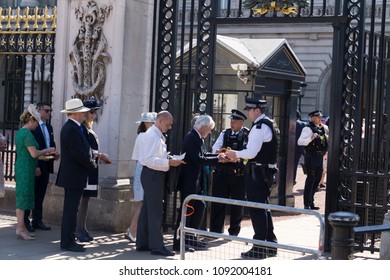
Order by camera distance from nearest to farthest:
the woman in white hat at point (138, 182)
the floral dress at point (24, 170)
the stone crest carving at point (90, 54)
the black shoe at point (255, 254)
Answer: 1. the black shoe at point (255, 254)
2. the woman in white hat at point (138, 182)
3. the floral dress at point (24, 170)
4. the stone crest carving at point (90, 54)

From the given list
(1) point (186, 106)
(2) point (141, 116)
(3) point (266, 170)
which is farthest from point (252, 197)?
(1) point (186, 106)

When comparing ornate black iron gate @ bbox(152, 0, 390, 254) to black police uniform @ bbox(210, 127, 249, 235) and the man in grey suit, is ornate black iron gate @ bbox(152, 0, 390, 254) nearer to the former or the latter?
black police uniform @ bbox(210, 127, 249, 235)

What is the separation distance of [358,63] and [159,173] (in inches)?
107

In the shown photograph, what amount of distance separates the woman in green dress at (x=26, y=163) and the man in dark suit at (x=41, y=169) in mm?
368

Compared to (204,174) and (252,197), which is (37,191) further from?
(252,197)

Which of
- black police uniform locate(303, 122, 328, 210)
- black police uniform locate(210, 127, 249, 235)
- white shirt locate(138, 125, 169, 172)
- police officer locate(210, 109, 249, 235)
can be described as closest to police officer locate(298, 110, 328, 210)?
black police uniform locate(303, 122, 328, 210)

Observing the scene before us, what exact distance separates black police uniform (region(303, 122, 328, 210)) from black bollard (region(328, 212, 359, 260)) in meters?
9.32

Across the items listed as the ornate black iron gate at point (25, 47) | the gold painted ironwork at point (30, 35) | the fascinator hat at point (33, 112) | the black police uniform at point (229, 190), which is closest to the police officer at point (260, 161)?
the black police uniform at point (229, 190)

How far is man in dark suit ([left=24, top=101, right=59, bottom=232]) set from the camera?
11.0m

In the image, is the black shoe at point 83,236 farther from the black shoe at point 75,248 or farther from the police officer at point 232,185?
the police officer at point 232,185

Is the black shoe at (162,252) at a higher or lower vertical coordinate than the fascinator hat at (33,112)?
lower

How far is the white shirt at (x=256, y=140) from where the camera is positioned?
969 centimetres

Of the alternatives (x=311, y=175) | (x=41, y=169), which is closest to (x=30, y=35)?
(x=41, y=169)

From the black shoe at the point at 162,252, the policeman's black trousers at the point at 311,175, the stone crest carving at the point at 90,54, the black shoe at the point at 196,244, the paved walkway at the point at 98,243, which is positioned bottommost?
the paved walkway at the point at 98,243
